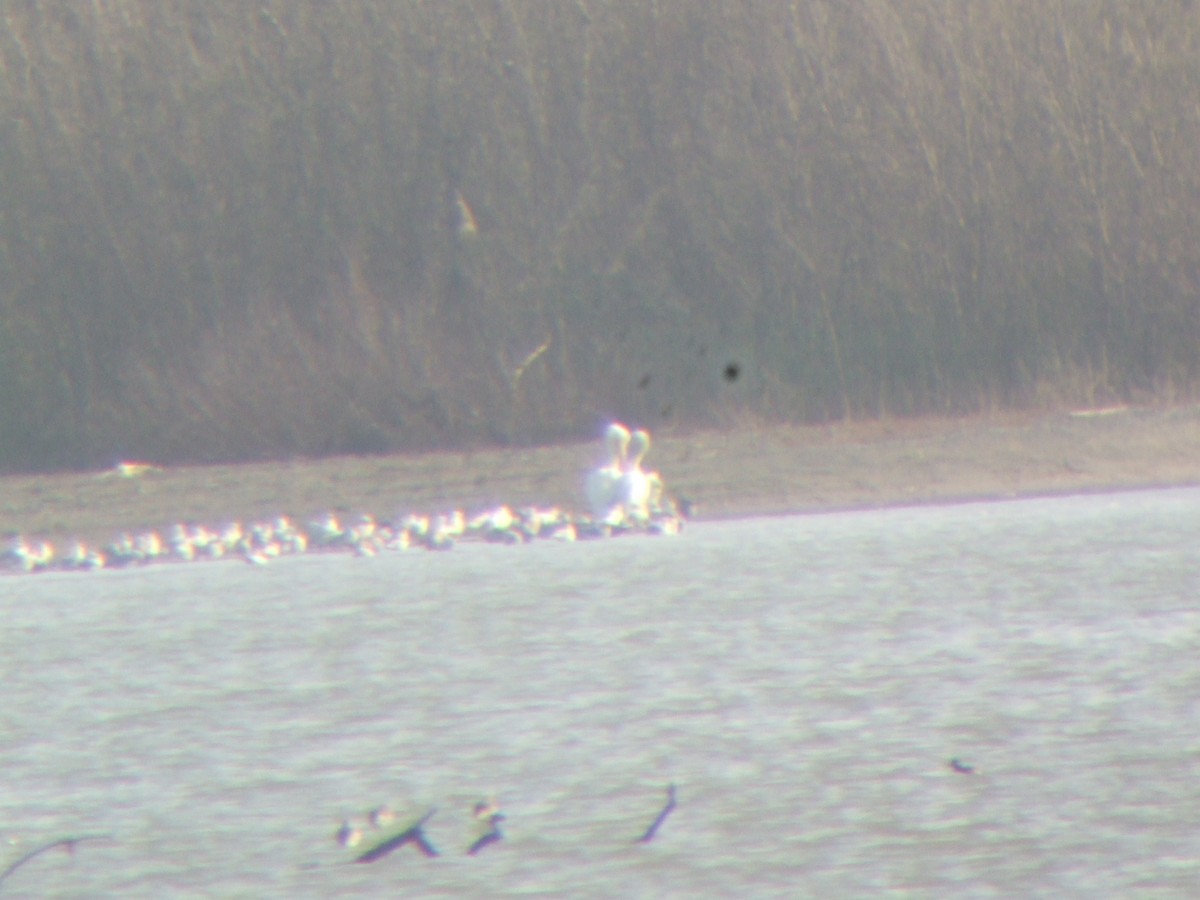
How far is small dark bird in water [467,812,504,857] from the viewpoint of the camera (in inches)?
115

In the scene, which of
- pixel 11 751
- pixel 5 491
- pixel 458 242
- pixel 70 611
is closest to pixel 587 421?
pixel 458 242

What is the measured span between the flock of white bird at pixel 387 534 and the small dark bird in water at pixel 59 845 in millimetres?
3250

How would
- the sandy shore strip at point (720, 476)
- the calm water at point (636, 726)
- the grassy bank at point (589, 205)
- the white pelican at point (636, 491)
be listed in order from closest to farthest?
the calm water at point (636, 726)
the white pelican at point (636, 491)
the sandy shore strip at point (720, 476)
the grassy bank at point (589, 205)

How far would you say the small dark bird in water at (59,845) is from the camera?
9.61 feet

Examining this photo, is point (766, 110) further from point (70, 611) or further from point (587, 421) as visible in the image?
point (70, 611)

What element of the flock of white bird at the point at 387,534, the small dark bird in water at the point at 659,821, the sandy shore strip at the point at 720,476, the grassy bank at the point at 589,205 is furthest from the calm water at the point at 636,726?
the grassy bank at the point at 589,205

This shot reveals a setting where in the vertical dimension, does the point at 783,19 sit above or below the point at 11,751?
above

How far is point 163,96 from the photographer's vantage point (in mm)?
14664

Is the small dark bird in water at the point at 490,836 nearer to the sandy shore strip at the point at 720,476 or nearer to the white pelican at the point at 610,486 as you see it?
the white pelican at the point at 610,486

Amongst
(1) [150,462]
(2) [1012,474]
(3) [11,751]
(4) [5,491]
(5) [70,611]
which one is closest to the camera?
(3) [11,751]

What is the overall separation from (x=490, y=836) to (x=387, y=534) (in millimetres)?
3975

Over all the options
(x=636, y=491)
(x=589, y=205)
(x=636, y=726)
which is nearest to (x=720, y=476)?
(x=636, y=491)

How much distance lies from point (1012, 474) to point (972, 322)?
4837 mm

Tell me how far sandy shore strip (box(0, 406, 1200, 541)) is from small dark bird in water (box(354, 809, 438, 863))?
5219 millimetres
